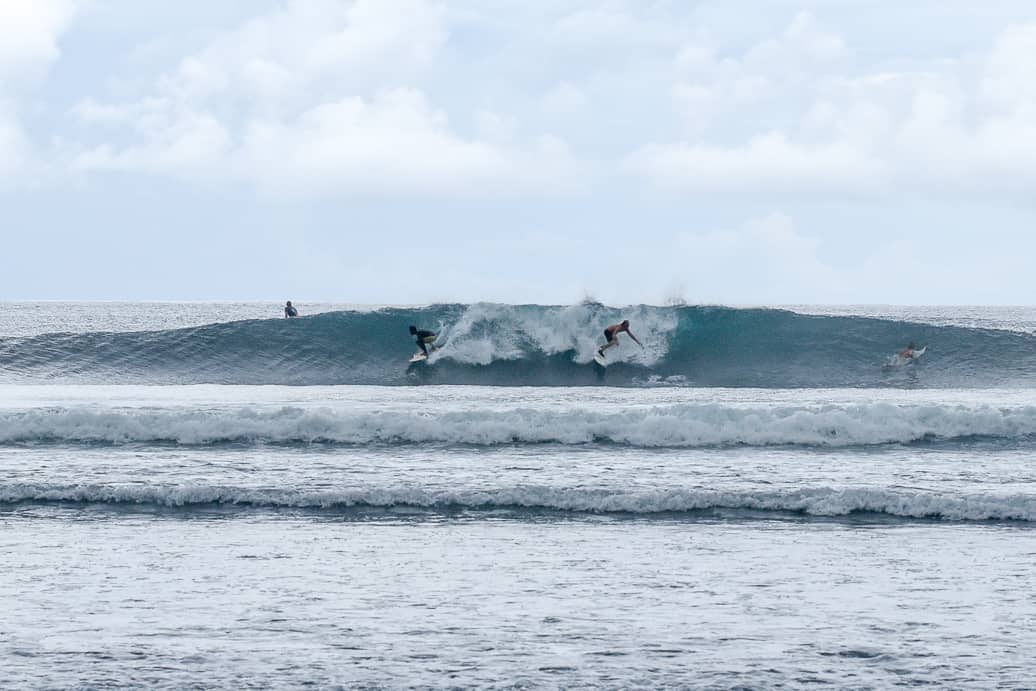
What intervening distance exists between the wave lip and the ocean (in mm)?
29

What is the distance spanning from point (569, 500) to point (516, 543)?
1582mm

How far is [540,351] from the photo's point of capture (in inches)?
969

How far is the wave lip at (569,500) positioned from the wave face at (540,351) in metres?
13.6

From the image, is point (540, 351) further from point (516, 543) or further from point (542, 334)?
point (516, 543)

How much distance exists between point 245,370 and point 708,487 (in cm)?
1663

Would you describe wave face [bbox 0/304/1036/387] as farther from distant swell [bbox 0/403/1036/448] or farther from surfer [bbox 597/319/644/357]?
distant swell [bbox 0/403/1036/448]

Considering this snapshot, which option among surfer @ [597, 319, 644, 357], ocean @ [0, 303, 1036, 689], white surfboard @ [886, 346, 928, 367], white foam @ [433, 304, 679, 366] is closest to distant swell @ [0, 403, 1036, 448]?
ocean @ [0, 303, 1036, 689]

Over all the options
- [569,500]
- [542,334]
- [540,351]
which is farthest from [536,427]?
[542,334]

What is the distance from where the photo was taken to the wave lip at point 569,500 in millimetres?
8836

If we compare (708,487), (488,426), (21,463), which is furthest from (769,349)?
(21,463)

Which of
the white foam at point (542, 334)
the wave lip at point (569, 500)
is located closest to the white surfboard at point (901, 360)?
the white foam at point (542, 334)

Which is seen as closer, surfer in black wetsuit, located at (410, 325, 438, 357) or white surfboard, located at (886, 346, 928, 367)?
surfer in black wetsuit, located at (410, 325, 438, 357)

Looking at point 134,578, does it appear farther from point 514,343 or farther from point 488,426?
point 514,343

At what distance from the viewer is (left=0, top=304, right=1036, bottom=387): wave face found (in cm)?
2356
